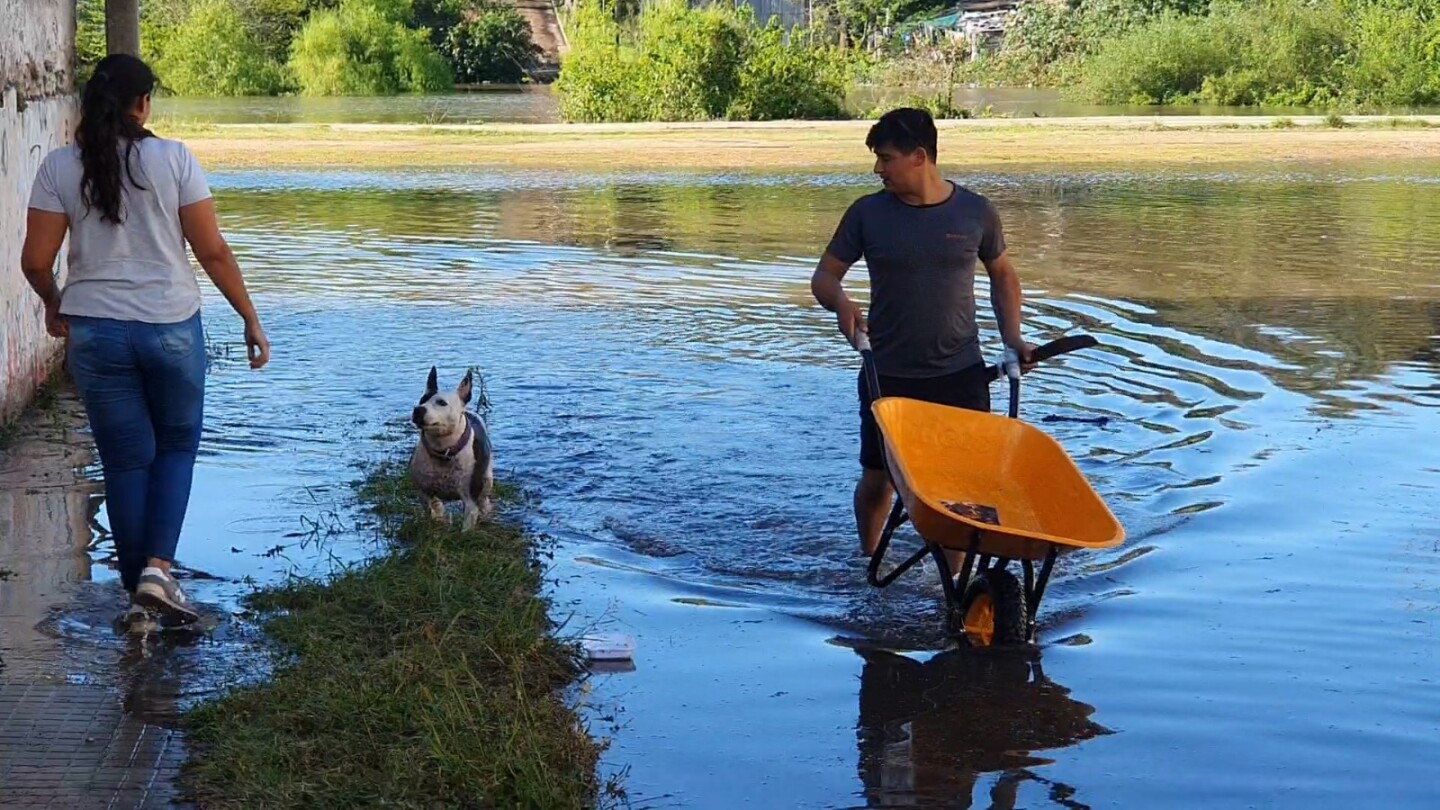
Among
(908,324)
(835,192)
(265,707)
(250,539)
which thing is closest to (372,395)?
(250,539)

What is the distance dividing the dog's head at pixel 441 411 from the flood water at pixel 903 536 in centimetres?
61

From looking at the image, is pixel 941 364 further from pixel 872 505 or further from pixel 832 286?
pixel 872 505

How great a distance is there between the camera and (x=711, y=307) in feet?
48.5

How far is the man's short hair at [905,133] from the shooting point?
21.1ft

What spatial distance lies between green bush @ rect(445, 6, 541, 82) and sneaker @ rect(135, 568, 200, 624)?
69.2 metres

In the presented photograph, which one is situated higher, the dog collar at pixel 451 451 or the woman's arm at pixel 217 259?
the woman's arm at pixel 217 259

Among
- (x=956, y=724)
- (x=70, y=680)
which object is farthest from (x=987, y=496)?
(x=70, y=680)

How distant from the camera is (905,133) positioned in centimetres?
642

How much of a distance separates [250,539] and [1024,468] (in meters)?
3.21

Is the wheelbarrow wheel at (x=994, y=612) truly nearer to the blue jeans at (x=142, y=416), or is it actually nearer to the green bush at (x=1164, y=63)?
the blue jeans at (x=142, y=416)

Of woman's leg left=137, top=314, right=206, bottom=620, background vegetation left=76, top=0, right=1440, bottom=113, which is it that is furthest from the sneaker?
background vegetation left=76, top=0, right=1440, bottom=113

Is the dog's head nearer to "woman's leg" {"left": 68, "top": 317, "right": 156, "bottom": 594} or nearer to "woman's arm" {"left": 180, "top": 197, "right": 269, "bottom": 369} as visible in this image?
"woman's arm" {"left": 180, "top": 197, "right": 269, "bottom": 369}

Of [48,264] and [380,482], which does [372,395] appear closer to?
[380,482]

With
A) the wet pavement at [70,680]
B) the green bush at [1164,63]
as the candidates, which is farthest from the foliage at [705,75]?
the wet pavement at [70,680]
